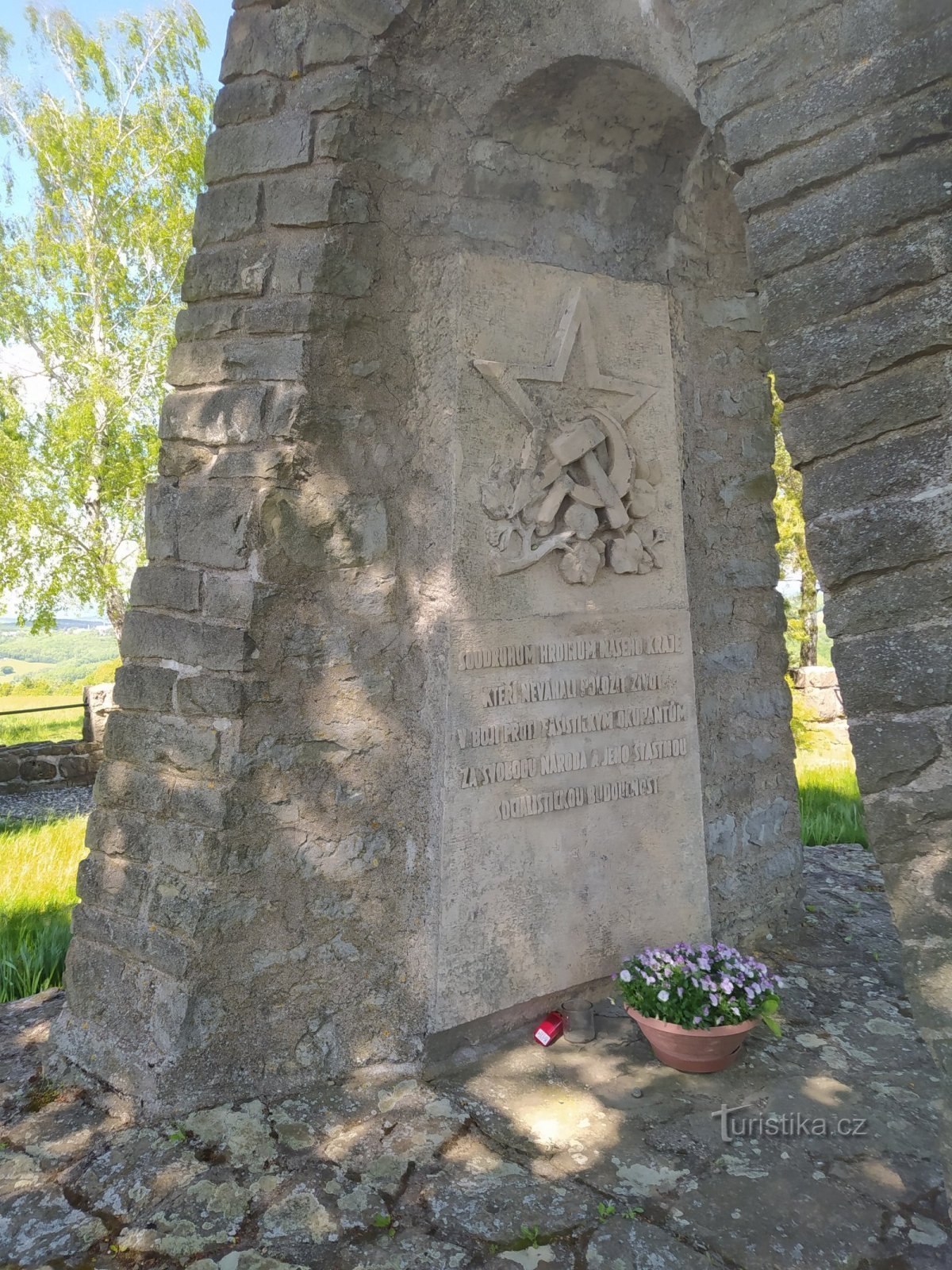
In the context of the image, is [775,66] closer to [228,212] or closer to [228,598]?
[228,212]

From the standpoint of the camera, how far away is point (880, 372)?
62.7 inches

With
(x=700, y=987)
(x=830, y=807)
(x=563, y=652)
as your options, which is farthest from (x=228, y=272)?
(x=830, y=807)

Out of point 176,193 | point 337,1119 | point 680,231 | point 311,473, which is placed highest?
point 176,193

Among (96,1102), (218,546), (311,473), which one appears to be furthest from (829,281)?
(96,1102)

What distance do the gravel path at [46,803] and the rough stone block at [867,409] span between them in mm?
6462

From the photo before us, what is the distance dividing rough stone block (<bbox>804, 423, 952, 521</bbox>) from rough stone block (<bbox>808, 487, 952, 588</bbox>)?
2 cm

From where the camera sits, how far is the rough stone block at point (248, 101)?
288 cm

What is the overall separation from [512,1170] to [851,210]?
2386 mm

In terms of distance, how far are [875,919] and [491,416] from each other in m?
2.92

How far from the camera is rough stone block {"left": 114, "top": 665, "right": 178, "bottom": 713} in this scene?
277cm

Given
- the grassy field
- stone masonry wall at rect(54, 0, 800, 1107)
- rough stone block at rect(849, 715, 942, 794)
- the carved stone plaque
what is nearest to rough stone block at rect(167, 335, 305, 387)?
stone masonry wall at rect(54, 0, 800, 1107)

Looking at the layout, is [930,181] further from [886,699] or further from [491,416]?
[491,416]

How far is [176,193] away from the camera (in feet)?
→ 44.9

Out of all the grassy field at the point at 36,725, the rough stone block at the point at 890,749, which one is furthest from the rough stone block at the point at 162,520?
the grassy field at the point at 36,725
